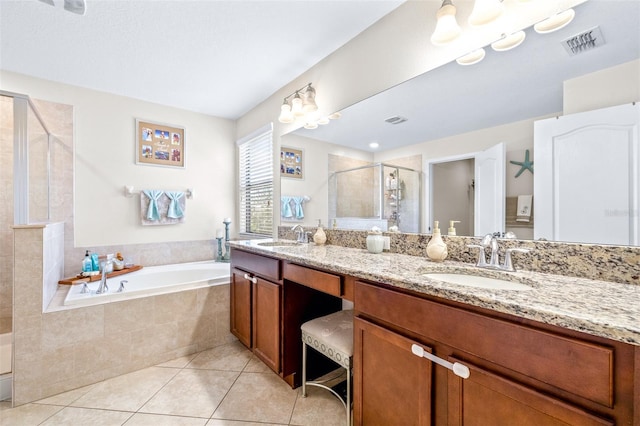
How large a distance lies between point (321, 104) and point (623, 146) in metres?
1.74

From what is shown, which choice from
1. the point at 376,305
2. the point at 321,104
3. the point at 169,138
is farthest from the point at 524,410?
the point at 169,138

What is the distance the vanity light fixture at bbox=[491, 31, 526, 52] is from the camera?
3.80ft

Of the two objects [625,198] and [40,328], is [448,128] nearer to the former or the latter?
[625,198]

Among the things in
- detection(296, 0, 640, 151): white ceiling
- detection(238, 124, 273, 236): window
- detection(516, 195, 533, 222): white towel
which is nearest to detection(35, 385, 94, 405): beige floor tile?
detection(238, 124, 273, 236): window

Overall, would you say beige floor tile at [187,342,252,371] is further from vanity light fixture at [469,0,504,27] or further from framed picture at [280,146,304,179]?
vanity light fixture at [469,0,504,27]

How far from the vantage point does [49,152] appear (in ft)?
7.88

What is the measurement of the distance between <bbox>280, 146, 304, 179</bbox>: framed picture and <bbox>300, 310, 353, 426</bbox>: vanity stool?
49.8 inches

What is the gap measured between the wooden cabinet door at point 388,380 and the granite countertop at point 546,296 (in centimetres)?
21

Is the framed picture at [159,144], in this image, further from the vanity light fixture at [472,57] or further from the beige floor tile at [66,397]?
the vanity light fixture at [472,57]

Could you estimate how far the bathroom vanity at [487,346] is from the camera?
57cm

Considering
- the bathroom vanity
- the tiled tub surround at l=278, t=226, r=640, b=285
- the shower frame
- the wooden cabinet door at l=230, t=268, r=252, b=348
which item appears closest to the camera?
the bathroom vanity

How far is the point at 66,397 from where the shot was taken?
5.58 ft

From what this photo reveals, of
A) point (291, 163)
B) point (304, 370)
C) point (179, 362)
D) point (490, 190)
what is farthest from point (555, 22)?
point (179, 362)

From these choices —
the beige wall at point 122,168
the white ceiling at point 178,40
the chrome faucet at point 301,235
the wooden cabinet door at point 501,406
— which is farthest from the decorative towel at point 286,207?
the wooden cabinet door at point 501,406
